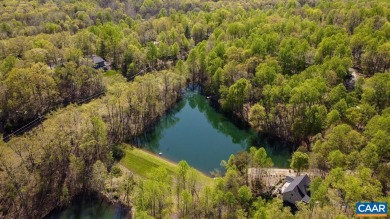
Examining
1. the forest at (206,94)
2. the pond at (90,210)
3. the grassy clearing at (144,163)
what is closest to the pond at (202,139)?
the forest at (206,94)

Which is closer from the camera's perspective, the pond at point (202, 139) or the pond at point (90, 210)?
the pond at point (90, 210)

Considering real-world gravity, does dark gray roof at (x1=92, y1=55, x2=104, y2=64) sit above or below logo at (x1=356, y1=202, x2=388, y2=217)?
above

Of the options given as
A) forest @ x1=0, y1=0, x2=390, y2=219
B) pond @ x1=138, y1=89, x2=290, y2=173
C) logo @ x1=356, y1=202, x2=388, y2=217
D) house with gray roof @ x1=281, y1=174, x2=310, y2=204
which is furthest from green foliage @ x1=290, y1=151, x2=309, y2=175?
logo @ x1=356, y1=202, x2=388, y2=217

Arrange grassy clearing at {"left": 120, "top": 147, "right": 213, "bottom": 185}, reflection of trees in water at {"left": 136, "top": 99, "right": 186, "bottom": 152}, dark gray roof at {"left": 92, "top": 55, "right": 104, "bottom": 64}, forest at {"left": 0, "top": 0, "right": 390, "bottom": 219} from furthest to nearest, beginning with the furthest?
1. dark gray roof at {"left": 92, "top": 55, "right": 104, "bottom": 64}
2. reflection of trees in water at {"left": 136, "top": 99, "right": 186, "bottom": 152}
3. grassy clearing at {"left": 120, "top": 147, "right": 213, "bottom": 185}
4. forest at {"left": 0, "top": 0, "right": 390, "bottom": 219}

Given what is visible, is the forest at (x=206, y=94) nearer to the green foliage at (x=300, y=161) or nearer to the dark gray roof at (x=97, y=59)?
the green foliage at (x=300, y=161)

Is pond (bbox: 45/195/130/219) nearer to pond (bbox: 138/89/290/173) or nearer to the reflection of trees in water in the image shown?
pond (bbox: 138/89/290/173)

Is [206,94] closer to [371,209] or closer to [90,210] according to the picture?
[90,210]
